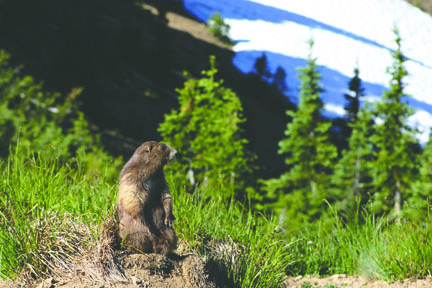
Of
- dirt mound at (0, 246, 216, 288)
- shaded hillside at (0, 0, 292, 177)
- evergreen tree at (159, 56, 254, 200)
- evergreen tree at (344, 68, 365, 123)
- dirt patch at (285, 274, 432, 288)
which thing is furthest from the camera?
evergreen tree at (344, 68, 365, 123)

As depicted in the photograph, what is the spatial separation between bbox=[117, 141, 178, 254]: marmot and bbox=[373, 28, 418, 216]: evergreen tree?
1975 centimetres

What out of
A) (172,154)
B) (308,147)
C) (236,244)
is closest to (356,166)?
(308,147)

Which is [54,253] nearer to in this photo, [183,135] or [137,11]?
[183,135]

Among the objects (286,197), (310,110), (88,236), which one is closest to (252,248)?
(88,236)

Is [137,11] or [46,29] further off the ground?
[137,11]

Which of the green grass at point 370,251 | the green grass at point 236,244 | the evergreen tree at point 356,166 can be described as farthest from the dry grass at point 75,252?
the evergreen tree at point 356,166

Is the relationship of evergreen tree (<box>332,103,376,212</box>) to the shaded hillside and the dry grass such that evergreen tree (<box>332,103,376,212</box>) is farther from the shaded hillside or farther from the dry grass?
the dry grass

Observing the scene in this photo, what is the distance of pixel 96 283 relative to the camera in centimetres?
380

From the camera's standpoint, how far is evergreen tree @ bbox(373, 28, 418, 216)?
2230 centimetres

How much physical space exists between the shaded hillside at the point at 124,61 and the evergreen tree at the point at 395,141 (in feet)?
21.2

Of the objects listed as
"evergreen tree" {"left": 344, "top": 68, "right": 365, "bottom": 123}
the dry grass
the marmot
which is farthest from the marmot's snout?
"evergreen tree" {"left": 344, "top": 68, "right": 365, "bottom": 123}

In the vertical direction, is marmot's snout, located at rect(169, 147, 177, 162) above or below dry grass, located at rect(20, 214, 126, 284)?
above

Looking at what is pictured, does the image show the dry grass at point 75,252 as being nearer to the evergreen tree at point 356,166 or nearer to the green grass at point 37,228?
the green grass at point 37,228

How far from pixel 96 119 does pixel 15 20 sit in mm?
8507
